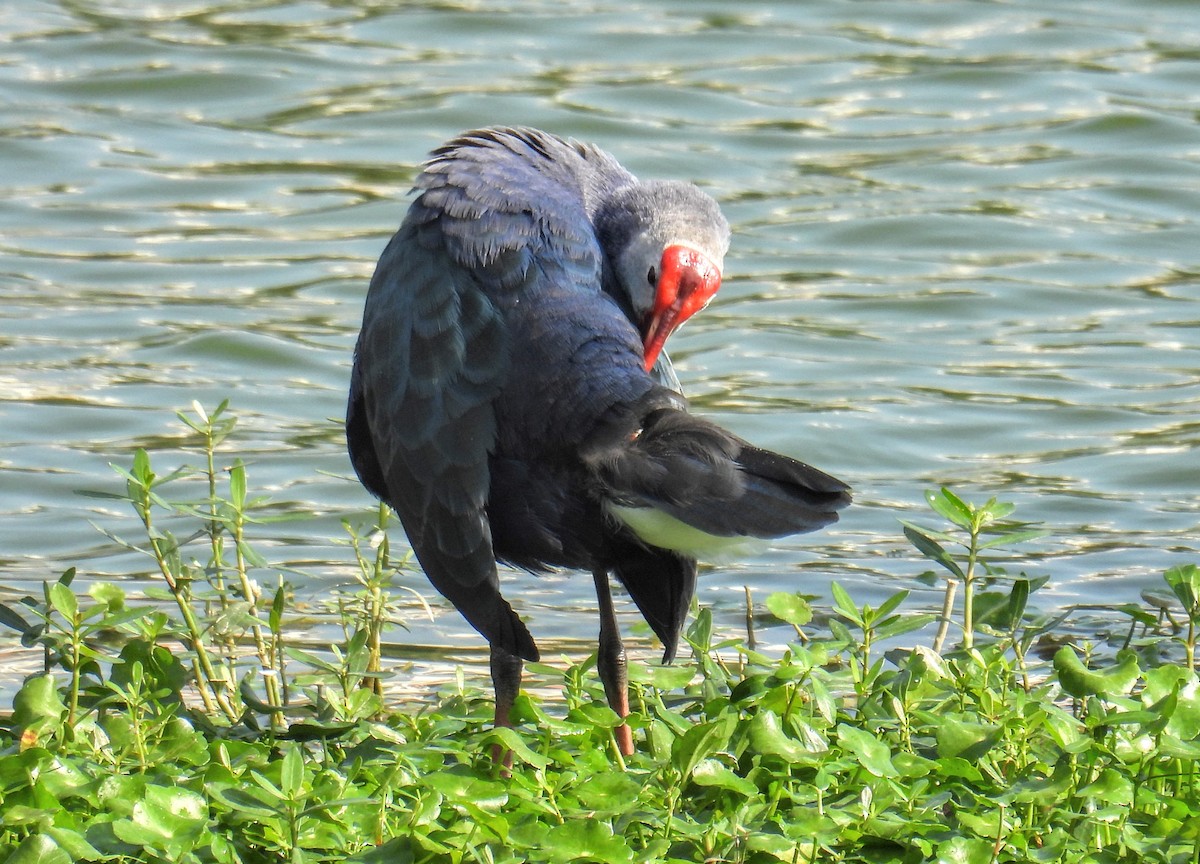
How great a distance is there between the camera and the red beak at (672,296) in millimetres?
3701

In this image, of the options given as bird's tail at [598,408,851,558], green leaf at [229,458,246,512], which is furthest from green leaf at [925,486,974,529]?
green leaf at [229,458,246,512]

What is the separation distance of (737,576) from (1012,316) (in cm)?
269

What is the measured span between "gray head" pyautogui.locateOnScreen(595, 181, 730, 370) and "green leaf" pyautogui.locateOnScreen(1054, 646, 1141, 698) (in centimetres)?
98

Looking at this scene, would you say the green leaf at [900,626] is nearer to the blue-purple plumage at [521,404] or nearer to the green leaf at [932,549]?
the green leaf at [932,549]

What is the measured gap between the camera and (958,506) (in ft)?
11.1

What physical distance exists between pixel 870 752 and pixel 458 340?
1.12 metres

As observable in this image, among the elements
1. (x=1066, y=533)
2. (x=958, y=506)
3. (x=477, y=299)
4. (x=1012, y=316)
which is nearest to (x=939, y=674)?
(x=958, y=506)

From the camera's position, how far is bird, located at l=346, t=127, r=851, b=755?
307 cm

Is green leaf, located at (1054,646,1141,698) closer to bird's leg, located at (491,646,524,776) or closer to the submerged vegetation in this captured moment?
the submerged vegetation

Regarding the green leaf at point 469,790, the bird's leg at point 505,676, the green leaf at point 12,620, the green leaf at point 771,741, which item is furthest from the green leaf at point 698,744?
the green leaf at point 12,620

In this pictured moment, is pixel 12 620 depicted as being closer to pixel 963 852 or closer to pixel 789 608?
pixel 789 608

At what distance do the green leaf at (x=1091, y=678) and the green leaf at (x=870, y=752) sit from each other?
419 millimetres

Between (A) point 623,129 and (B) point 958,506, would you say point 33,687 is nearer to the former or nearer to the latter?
(B) point 958,506

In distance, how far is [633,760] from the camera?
3127 mm
